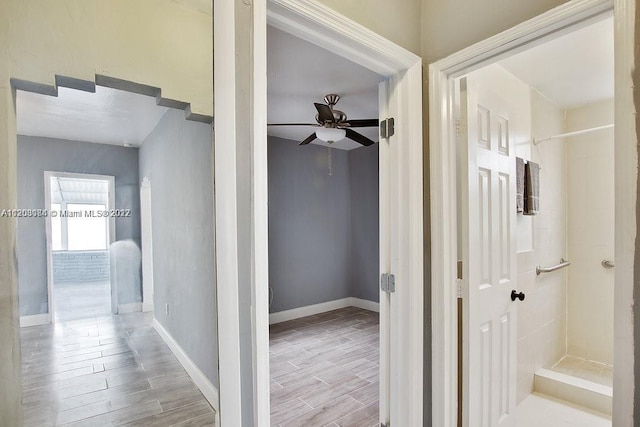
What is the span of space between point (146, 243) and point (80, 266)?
0.19 meters

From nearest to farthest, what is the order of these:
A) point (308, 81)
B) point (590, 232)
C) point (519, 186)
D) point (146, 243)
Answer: point (146, 243)
point (519, 186)
point (308, 81)
point (590, 232)

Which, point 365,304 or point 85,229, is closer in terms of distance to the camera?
point 85,229

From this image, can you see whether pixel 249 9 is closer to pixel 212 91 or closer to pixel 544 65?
pixel 212 91

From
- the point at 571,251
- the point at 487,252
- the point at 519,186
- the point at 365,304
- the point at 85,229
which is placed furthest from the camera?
the point at 365,304

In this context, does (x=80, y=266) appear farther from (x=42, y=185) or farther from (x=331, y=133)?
(x=331, y=133)

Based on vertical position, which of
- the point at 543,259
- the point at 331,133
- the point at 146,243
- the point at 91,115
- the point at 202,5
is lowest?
the point at 543,259

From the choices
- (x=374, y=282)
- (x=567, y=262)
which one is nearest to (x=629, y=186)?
(x=567, y=262)

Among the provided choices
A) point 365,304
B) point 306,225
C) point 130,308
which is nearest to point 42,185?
point 130,308

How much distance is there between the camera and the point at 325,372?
291 centimetres

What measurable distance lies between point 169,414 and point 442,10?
2.12 metres

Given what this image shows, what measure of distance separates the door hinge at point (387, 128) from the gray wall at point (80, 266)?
1.32m

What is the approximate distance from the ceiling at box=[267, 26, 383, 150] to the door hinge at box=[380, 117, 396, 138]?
935 mm

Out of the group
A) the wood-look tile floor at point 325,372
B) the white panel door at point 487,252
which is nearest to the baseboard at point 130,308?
the white panel door at point 487,252

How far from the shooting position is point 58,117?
83 cm
